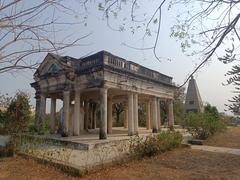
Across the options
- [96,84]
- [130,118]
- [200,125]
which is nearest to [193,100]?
[200,125]

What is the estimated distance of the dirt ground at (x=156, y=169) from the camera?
7.99 m

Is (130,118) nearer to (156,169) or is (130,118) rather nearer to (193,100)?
(156,169)

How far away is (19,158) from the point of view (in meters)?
10.8

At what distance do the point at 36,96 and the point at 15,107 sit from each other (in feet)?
34.7

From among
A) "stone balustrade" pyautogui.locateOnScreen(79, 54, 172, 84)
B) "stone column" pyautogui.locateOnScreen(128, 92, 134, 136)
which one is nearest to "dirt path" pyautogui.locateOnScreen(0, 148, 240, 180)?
"stone balustrade" pyautogui.locateOnScreen(79, 54, 172, 84)

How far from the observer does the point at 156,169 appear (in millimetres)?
8766

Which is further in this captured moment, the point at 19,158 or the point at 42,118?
the point at 42,118

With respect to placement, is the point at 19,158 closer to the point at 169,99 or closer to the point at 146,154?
the point at 146,154

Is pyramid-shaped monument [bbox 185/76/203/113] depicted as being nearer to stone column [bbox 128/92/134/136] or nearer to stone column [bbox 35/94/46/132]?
stone column [bbox 128/92/134/136]

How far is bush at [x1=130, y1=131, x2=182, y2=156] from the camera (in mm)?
10969

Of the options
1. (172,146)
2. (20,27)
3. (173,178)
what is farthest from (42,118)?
(20,27)

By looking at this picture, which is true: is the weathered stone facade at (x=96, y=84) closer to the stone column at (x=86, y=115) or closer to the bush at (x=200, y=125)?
the stone column at (x=86, y=115)

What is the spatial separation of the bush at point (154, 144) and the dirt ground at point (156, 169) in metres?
0.38

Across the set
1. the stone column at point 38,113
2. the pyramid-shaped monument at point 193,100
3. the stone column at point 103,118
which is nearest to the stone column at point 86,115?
the stone column at point 38,113
